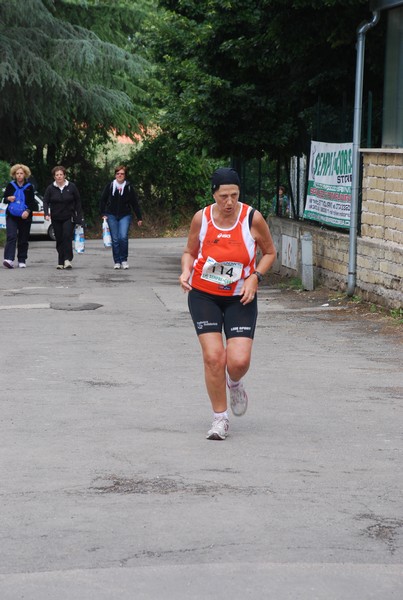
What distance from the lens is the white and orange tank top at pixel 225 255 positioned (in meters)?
7.52

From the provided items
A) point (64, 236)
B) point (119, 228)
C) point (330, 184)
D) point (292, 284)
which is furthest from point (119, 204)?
point (330, 184)

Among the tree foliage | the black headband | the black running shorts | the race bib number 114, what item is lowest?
the black running shorts

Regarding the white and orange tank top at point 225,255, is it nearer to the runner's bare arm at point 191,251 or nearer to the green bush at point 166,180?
the runner's bare arm at point 191,251

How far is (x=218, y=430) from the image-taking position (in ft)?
24.7

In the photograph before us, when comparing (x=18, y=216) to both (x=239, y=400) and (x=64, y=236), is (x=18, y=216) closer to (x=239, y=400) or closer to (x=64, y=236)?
(x=64, y=236)

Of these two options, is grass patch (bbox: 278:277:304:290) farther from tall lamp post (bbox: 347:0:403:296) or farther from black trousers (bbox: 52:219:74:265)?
black trousers (bbox: 52:219:74:265)

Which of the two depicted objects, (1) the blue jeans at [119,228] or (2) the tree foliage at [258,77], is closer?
(2) the tree foliage at [258,77]

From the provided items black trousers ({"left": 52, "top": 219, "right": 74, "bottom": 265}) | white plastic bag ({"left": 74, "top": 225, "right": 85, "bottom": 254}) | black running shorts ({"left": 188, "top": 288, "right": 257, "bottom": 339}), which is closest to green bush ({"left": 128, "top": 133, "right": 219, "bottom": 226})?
white plastic bag ({"left": 74, "top": 225, "right": 85, "bottom": 254})

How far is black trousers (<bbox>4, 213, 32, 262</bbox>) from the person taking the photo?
20.8 metres

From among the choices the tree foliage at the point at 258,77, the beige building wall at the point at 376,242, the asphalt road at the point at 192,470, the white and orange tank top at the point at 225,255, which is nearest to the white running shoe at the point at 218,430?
the asphalt road at the point at 192,470

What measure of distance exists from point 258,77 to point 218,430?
513 inches

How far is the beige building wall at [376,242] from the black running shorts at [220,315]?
6683mm

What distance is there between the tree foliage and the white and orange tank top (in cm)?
978

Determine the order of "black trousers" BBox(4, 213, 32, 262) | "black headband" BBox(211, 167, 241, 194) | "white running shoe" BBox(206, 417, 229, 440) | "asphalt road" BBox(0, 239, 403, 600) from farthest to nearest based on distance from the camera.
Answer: "black trousers" BBox(4, 213, 32, 262)
"white running shoe" BBox(206, 417, 229, 440)
"black headband" BBox(211, 167, 241, 194)
"asphalt road" BBox(0, 239, 403, 600)
